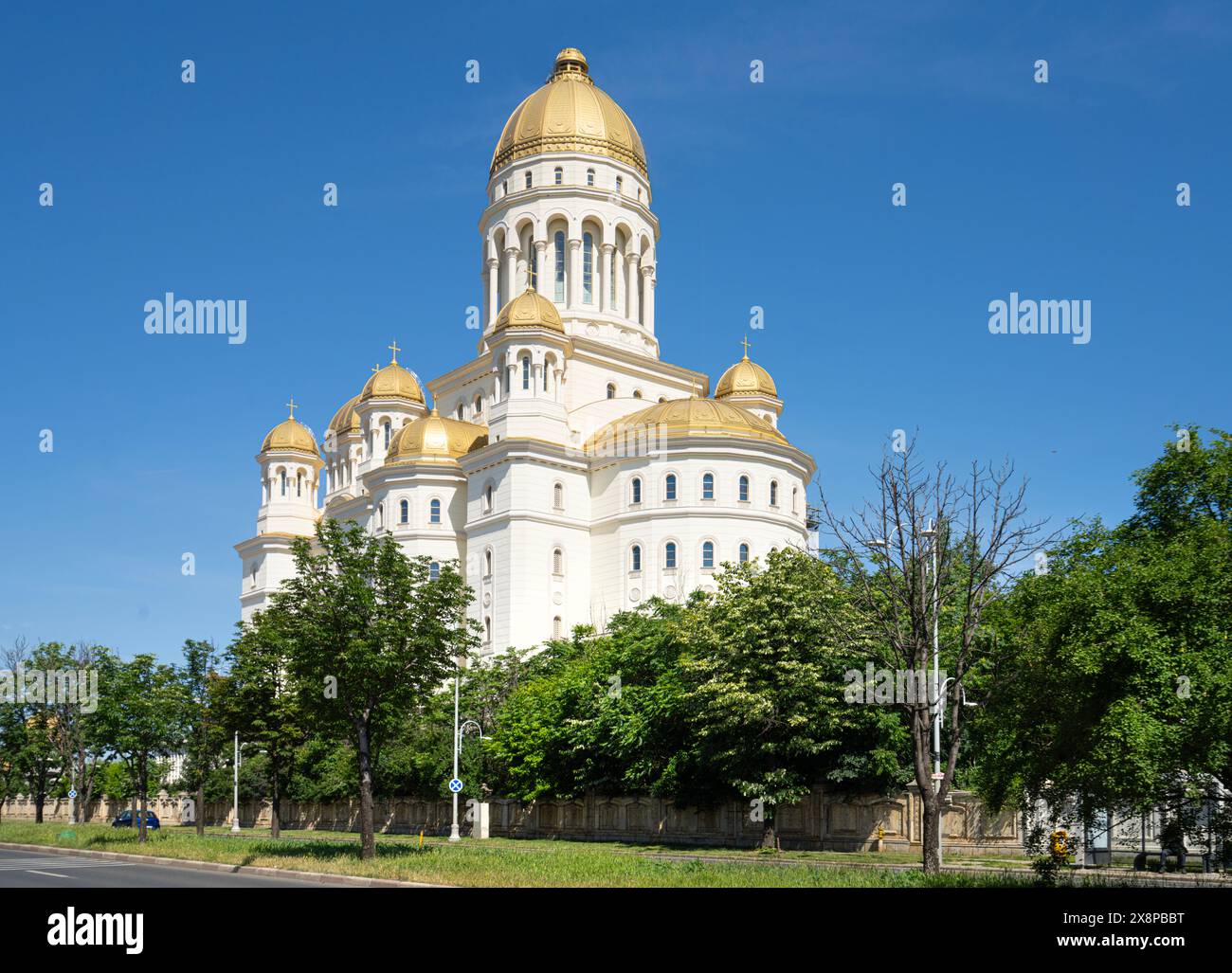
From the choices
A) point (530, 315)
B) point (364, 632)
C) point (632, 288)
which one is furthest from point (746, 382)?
point (364, 632)

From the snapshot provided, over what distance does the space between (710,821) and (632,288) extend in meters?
42.8

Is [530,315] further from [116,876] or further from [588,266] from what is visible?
[116,876]

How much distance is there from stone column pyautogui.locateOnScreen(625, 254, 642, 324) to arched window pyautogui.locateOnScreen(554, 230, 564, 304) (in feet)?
13.2

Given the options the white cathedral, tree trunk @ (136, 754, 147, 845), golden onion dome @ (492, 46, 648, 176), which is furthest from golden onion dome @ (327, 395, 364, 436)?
tree trunk @ (136, 754, 147, 845)

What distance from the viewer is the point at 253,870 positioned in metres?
26.7

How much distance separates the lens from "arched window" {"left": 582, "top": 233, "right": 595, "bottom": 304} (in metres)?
75.7

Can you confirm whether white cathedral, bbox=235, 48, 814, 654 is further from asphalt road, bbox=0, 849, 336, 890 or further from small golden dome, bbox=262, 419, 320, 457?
asphalt road, bbox=0, 849, 336, 890

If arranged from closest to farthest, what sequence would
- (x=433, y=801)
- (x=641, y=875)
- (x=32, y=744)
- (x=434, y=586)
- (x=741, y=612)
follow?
(x=641, y=875), (x=434, y=586), (x=741, y=612), (x=433, y=801), (x=32, y=744)

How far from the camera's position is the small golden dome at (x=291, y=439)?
89.7 meters

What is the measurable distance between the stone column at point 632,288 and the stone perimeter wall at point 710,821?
33759 mm

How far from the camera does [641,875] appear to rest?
22.1m
